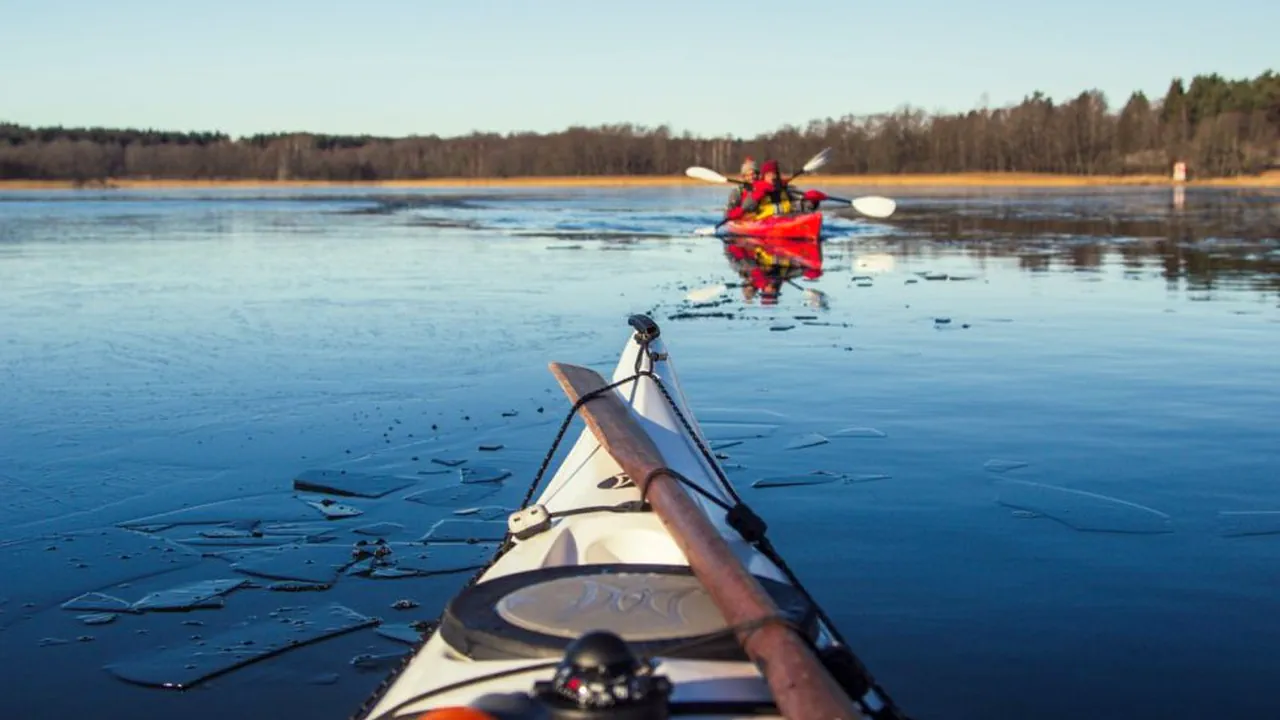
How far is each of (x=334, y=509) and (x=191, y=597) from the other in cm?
142

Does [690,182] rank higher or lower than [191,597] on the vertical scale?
higher

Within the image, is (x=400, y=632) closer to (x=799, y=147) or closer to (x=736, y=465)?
(x=736, y=465)

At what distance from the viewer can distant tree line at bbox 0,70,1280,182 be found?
102 meters

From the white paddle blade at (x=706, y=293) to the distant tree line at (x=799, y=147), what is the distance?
8220cm

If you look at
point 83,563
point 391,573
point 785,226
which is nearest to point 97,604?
point 83,563

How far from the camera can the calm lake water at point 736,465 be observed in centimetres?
486

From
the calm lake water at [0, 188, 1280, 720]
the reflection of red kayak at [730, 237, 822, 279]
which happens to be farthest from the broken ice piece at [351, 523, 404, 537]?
the reflection of red kayak at [730, 237, 822, 279]

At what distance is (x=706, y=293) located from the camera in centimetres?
1775

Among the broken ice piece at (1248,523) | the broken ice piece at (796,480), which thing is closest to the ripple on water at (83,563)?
the broken ice piece at (796,480)

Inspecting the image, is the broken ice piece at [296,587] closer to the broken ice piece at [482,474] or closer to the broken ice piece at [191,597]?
the broken ice piece at [191,597]

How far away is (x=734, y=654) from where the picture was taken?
3113 mm

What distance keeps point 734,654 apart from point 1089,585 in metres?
3.11

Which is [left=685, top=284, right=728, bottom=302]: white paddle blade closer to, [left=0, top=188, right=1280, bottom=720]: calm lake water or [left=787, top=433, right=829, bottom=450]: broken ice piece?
[left=0, top=188, right=1280, bottom=720]: calm lake water

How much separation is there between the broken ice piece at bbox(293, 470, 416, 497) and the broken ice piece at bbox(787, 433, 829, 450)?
252cm
